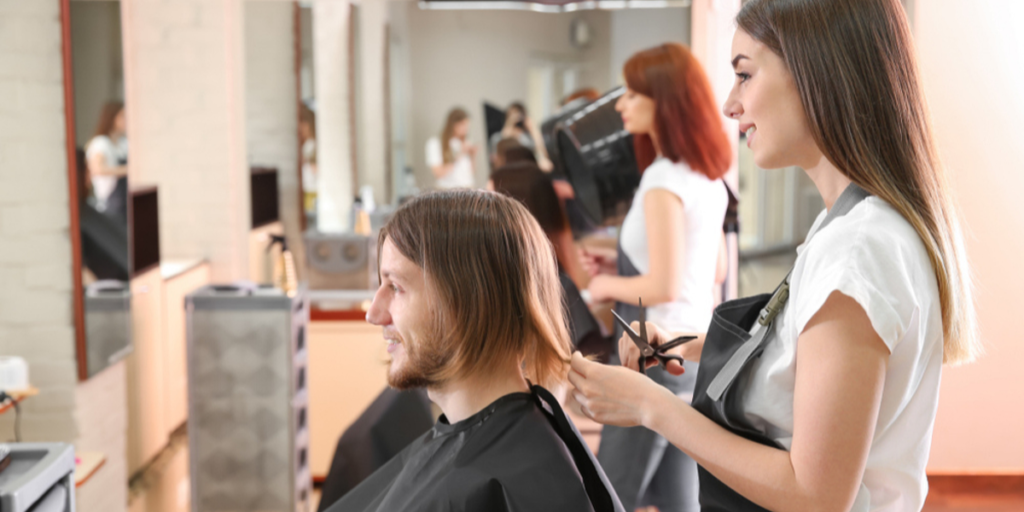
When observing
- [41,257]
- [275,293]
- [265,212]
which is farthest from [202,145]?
[41,257]

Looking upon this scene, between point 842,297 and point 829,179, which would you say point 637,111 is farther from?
point 842,297

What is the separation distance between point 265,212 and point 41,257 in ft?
5.76

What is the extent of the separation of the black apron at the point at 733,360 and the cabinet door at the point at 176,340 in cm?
285

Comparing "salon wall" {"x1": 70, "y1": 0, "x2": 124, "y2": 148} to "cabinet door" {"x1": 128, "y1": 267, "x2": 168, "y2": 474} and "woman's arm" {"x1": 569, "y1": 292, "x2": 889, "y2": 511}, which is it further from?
"woman's arm" {"x1": 569, "y1": 292, "x2": 889, "y2": 511}

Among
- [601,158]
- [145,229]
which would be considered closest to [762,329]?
[601,158]

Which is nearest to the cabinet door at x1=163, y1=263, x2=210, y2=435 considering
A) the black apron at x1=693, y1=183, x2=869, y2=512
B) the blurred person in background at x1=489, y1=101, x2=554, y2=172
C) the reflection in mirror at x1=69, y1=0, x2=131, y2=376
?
the reflection in mirror at x1=69, y1=0, x2=131, y2=376

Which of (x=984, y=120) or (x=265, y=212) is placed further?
(x=265, y=212)

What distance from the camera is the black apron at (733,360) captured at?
3.14 ft

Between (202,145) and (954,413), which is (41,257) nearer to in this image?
(202,145)

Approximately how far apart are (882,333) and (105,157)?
87.9 inches

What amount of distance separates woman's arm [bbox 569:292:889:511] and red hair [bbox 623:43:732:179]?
1.11m

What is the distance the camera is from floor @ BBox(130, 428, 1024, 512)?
10.2 feet

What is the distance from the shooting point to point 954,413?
3.18 m

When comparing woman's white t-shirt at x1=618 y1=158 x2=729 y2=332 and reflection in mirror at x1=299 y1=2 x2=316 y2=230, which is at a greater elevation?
reflection in mirror at x1=299 y1=2 x2=316 y2=230
